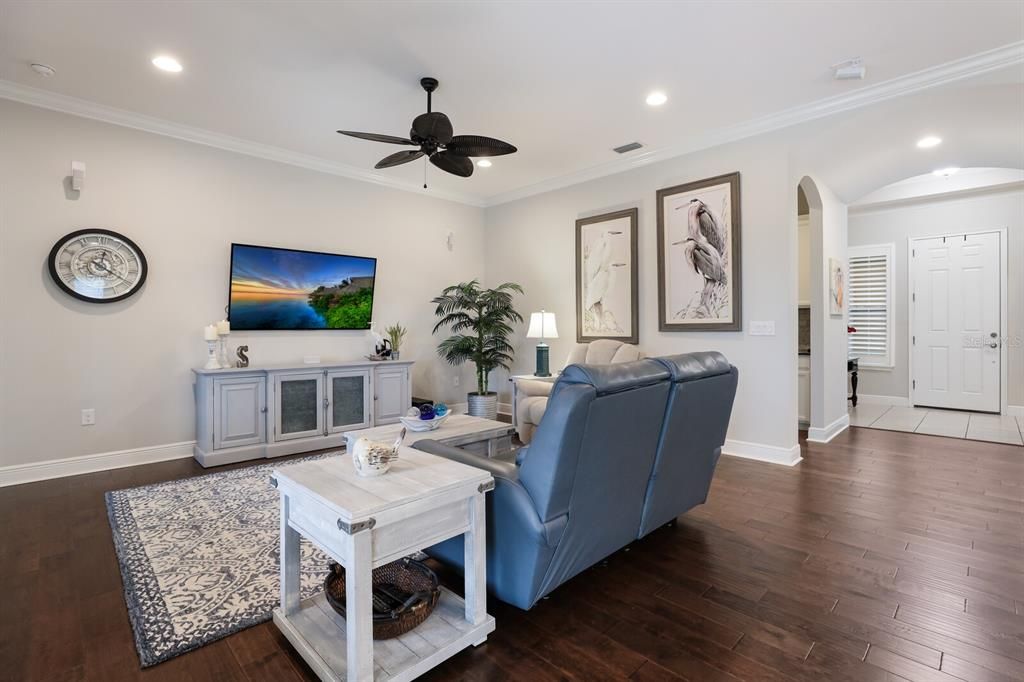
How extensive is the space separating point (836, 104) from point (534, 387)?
3405mm

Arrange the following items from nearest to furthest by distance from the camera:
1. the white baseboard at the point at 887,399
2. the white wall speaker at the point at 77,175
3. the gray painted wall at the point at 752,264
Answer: the white wall speaker at the point at 77,175, the gray painted wall at the point at 752,264, the white baseboard at the point at 887,399

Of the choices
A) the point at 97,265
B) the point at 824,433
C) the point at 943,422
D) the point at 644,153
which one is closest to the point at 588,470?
Answer: the point at 644,153

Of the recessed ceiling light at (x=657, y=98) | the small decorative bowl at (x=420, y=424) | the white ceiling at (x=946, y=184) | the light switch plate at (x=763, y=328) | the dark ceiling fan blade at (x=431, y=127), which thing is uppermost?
the white ceiling at (x=946, y=184)

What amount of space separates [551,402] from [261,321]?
13.0ft

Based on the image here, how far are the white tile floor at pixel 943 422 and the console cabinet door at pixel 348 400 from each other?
18.5ft

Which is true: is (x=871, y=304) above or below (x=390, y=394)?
above

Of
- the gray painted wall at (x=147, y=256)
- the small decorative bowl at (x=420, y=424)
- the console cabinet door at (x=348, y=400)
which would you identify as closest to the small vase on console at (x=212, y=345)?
the gray painted wall at (x=147, y=256)

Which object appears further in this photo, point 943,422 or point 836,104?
point 943,422

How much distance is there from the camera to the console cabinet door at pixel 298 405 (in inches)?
173

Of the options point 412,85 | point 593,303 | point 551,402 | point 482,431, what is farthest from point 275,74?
point 593,303

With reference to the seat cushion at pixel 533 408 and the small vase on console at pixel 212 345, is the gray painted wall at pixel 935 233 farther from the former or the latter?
the small vase on console at pixel 212 345

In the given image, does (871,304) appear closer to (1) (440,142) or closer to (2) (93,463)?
(1) (440,142)

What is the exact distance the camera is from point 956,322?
6.48 metres

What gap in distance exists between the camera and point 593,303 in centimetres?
546
